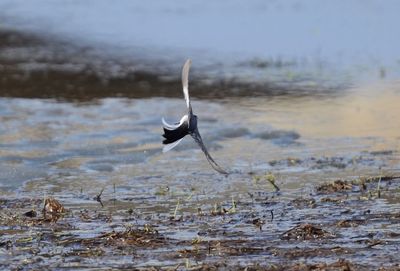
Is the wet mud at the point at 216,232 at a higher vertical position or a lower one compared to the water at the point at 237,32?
higher

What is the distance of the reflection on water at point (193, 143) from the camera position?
29.3 feet

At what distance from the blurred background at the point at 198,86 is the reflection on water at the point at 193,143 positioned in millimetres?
20

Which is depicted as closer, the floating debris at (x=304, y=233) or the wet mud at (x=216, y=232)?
the wet mud at (x=216, y=232)

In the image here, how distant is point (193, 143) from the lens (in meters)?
10.1

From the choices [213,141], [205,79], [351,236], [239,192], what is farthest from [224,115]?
[351,236]

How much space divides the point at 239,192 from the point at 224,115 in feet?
11.6

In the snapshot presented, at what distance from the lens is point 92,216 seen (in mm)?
7328

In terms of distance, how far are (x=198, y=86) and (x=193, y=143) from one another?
12.1 feet

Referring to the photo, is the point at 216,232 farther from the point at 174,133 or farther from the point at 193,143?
the point at 193,143

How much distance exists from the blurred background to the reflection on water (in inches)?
0.8

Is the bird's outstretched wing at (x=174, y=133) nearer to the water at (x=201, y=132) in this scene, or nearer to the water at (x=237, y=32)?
the water at (x=201, y=132)

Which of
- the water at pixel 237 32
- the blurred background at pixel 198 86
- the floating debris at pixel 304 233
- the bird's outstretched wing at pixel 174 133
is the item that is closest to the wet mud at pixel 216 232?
the floating debris at pixel 304 233

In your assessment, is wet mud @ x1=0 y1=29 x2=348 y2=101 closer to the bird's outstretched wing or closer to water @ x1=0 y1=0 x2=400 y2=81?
water @ x1=0 y1=0 x2=400 y2=81

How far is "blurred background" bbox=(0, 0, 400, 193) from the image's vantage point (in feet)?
31.4
